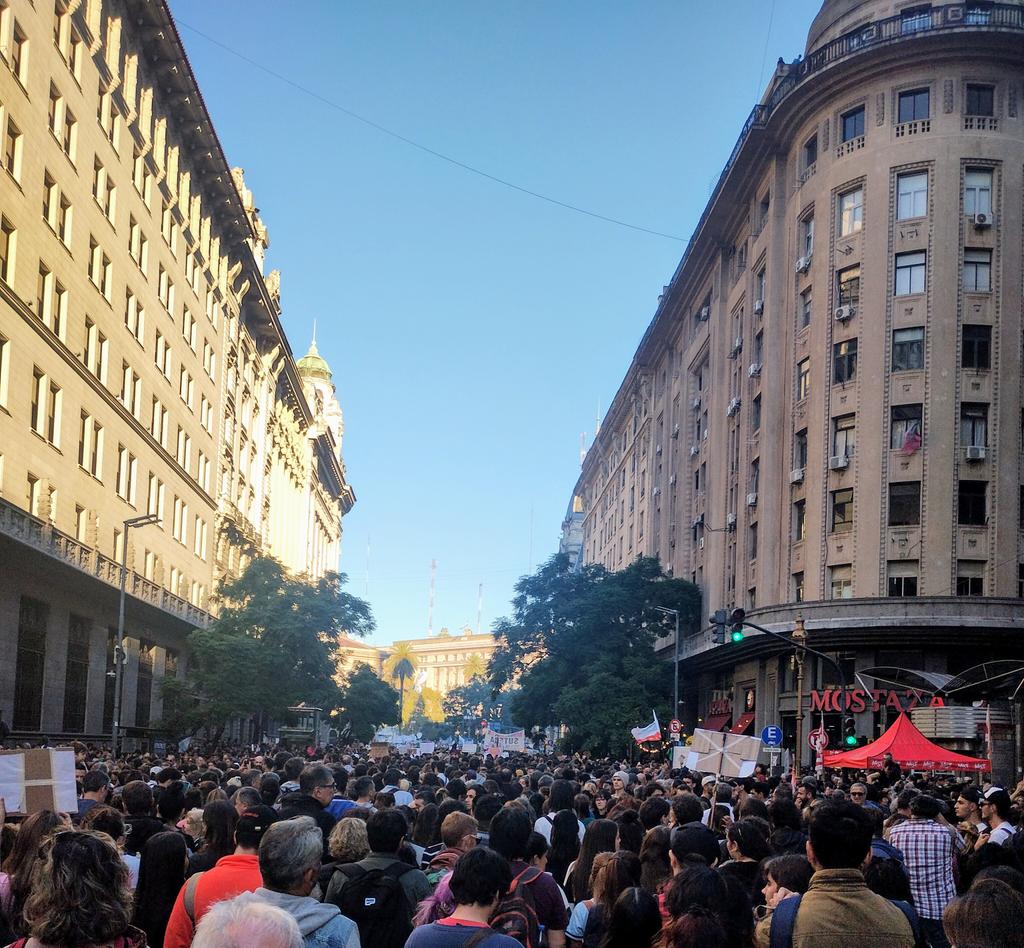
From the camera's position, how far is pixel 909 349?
45281 mm

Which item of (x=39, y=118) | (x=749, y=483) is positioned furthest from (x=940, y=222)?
(x=39, y=118)

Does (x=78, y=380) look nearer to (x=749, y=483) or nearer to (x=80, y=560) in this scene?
(x=80, y=560)

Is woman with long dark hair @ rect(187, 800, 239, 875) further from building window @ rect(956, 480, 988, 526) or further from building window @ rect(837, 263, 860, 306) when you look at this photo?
building window @ rect(837, 263, 860, 306)

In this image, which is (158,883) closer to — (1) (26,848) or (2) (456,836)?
(1) (26,848)

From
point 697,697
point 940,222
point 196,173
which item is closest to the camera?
point 940,222

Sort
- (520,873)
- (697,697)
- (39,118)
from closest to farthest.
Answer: (520,873) → (39,118) → (697,697)

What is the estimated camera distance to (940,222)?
45438 mm

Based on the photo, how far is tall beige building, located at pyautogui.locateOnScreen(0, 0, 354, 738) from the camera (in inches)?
1435

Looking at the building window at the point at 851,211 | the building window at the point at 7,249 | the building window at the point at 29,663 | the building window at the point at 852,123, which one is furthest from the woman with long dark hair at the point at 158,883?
the building window at the point at 852,123

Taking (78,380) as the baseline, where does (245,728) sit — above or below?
below

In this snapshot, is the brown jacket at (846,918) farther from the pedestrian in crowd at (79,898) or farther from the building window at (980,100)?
the building window at (980,100)

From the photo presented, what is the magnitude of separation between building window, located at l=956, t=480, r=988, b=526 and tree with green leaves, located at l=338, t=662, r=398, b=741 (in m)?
31.1

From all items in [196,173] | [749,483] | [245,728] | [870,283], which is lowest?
[245,728]

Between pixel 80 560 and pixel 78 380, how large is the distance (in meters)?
5.82
